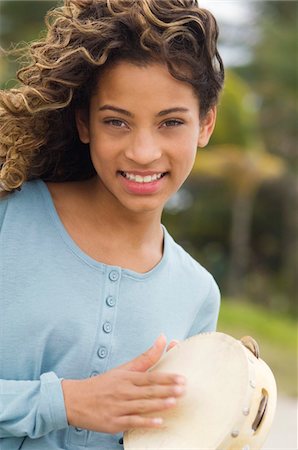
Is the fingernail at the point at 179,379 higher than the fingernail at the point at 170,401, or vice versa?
the fingernail at the point at 179,379

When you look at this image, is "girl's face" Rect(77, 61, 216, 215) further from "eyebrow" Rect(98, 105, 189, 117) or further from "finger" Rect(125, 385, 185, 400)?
"finger" Rect(125, 385, 185, 400)

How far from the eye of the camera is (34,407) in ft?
7.33

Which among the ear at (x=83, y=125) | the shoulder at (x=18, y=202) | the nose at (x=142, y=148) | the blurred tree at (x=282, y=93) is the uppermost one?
the blurred tree at (x=282, y=93)

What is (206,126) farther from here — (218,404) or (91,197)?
(218,404)

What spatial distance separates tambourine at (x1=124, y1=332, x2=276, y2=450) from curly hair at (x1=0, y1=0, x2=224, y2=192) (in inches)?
27.2

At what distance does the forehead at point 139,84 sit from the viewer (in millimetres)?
2312

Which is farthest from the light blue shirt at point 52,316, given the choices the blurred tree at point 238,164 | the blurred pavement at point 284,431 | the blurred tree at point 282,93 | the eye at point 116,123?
the blurred tree at point 282,93

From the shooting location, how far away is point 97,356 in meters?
2.44

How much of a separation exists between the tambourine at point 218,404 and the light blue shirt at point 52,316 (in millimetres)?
238

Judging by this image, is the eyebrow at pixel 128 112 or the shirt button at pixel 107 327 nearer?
the eyebrow at pixel 128 112

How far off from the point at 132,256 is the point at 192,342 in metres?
0.39

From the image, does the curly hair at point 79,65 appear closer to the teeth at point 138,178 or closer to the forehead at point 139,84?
the forehead at point 139,84

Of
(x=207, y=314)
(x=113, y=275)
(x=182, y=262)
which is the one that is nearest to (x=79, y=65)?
(x=113, y=275)

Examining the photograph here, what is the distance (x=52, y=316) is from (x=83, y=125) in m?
0.55
